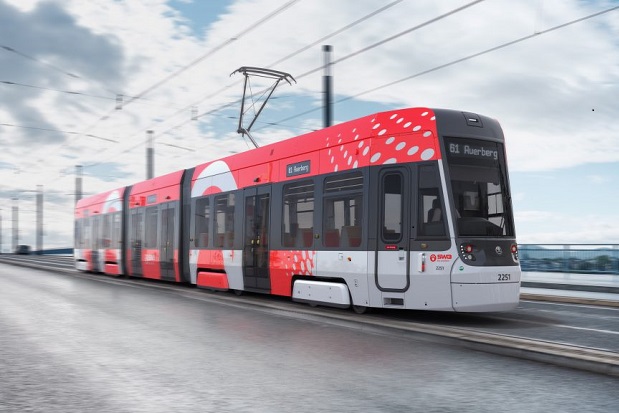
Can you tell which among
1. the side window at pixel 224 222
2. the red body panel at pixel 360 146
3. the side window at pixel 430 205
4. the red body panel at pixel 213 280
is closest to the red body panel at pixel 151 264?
the red body panel at pixel 213 280

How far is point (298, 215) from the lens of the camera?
44.1ft

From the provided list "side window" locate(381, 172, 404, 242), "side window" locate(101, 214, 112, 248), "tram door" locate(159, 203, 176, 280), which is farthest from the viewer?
"side window" locate(101, 214, 112, 248)

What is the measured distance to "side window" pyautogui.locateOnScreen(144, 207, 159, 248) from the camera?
21734 mm

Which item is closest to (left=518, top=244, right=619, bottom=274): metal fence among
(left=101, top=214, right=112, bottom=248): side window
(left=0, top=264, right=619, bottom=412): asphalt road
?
(left=0, top=264, right=619, bottom=412): asphalt road

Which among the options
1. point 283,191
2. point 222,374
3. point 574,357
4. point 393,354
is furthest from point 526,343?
point 283,191

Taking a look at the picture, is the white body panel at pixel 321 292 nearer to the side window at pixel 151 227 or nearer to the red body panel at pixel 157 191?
the red body panel at pixel 157 191

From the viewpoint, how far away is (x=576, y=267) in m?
20.9

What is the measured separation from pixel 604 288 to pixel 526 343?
11.4m

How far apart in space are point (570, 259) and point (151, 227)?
13125mm

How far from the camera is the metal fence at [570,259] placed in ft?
65.4

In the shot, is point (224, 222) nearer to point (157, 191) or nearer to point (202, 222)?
point (202, 222)

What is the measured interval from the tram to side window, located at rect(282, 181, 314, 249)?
37 mm

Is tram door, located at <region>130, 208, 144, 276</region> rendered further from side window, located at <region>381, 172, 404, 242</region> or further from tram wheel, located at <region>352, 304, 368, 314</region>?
side window, located at <region>381, 172, 404, 242</region>

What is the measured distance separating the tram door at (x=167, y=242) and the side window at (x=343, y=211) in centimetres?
882
